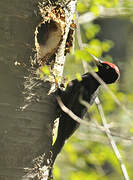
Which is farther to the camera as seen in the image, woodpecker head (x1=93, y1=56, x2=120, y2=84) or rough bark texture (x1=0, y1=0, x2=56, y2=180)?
woodpecker head (x1=93, y1=56, x2=120, y2=84)

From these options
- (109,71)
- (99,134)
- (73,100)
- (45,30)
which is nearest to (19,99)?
(45,30)

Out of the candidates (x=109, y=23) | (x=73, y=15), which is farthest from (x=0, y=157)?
(x=109, y=23)

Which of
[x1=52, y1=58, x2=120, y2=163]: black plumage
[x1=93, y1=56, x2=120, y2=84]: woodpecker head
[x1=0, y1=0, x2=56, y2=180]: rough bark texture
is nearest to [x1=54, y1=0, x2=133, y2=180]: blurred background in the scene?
[x1=93, y1=56, x2=120, y2=84]: woodpecker head

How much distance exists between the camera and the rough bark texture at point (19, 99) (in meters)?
2.38

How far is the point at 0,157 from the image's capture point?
2.36 meters

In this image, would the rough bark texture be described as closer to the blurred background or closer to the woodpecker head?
the woodpecker head

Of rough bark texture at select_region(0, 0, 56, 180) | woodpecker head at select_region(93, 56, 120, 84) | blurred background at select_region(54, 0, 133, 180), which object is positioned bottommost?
blurred background at select_region(54, 0, 133, 180)

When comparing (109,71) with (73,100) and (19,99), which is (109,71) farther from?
(19,99)

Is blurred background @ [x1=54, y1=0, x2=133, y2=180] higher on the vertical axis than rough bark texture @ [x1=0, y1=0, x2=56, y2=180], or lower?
lower

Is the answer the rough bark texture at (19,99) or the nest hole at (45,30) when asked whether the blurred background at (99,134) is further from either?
the rough bark texture at (19,99)

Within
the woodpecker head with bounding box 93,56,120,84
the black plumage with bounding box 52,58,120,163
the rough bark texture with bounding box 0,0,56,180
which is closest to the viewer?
the rough bark texture with bounding box 0,0,56,180

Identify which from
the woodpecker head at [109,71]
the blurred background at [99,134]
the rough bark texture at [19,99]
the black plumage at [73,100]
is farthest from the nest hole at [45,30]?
the blurred background at [99,134]

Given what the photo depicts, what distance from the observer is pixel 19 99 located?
246cm

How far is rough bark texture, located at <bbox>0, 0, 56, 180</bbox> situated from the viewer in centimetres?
238
